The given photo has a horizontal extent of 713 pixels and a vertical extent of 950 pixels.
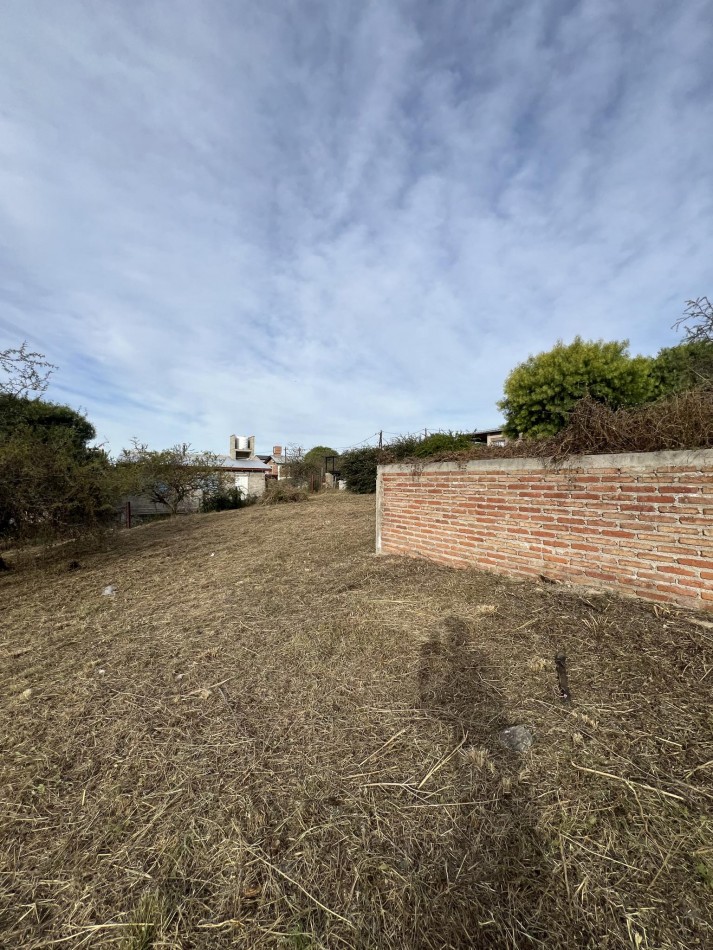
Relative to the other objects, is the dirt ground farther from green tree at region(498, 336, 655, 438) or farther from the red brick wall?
green tree at region(498, 336, 655, 438)

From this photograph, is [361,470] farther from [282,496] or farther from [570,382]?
[570,382]

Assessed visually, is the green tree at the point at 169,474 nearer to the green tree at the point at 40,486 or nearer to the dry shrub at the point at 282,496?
the dry shrub at the point at 282,496

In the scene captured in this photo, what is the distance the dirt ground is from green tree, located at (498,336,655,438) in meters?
9.88

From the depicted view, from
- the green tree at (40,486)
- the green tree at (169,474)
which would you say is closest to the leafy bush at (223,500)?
the green tree at (169,474)

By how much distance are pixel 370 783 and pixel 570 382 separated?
12.3 meters

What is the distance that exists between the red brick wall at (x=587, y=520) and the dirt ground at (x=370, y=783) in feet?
0.99

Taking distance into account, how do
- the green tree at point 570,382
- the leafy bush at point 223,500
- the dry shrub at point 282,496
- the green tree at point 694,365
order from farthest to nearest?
1. the leafy bush at point 223,500
2. the dry shrub at point 282,496
3. the green tree at point 570,382
4. the green tree at point 694,365

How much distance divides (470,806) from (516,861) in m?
0.25

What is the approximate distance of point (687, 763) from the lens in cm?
167

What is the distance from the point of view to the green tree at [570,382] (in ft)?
37.6

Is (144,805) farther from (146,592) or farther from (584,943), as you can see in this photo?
(146,592)

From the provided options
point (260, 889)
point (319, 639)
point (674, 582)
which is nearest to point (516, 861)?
point (260, 889)

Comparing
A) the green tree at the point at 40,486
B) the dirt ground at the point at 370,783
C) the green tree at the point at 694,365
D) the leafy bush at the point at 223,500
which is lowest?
the dirt ground at the point at 370,783

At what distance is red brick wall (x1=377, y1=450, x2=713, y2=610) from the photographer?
2.75 metres
